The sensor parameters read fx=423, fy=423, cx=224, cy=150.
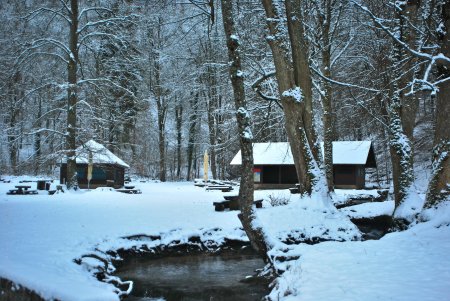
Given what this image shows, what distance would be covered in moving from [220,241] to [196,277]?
9.33 feet

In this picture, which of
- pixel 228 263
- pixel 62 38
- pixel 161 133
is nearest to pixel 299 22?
pixel 228 263

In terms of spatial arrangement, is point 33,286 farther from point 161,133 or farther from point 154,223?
point 161,133

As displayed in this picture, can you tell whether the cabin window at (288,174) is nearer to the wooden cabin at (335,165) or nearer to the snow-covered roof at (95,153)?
the wooden cabin at (335,165)

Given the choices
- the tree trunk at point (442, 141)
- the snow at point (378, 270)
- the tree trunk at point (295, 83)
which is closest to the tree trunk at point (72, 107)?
the tree trunk at point (295, 83)

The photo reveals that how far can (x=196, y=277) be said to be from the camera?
395 inches

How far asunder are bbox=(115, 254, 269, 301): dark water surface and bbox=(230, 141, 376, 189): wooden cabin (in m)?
18.6

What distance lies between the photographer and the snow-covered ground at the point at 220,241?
6.17 metres

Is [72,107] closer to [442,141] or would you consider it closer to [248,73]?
[248,73]

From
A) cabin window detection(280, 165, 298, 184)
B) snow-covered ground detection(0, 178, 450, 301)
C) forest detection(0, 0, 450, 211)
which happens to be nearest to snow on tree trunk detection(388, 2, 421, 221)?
forest detection(0, 0, 450, 211)

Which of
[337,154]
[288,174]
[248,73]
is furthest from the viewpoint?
[288,174]

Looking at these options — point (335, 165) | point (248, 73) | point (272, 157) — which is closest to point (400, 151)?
point (248, 73)

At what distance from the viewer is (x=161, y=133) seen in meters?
39.8

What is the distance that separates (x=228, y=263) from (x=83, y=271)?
411 centimetres

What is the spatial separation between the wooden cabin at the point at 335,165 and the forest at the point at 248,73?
8.98ft
